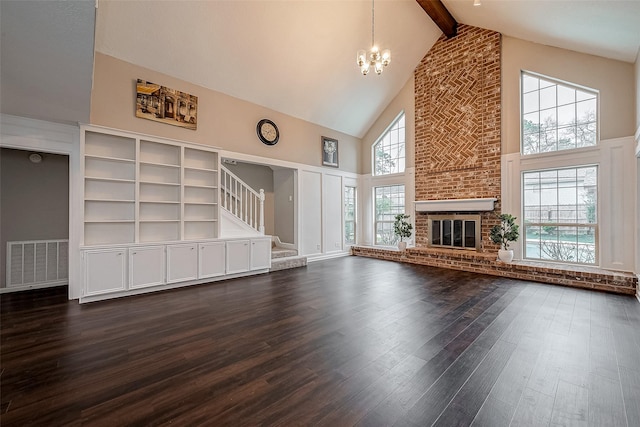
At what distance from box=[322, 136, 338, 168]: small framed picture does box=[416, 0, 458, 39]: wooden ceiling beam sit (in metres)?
3.48

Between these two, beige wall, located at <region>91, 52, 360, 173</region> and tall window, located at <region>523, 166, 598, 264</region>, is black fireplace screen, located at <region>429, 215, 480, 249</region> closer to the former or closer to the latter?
tall window, located at <region>523, 166, 598, 264</region>

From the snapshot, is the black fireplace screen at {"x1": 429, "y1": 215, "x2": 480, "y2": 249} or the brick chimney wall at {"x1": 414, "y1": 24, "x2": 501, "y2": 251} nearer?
the brick chimney wall at {"x1": 414, "y1": 24, "x2": 501, "y2": 251}

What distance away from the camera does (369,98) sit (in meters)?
7.28

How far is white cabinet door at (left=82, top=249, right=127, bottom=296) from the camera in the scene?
3.66 m

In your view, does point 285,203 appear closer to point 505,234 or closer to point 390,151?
point 390,151

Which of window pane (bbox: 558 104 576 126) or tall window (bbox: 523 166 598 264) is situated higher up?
window pane (bbox: 558 104 576 126)

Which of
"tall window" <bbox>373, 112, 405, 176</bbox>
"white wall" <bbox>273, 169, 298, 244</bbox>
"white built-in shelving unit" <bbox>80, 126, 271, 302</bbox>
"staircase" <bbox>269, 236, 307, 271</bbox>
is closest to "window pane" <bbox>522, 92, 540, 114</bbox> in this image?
"tall window" <bbox>373, 112, 405, 176</bbox>

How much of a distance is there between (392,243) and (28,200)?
25.2ft

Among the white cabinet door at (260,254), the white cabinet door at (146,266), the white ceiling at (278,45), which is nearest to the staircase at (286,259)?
the white cabinet door at (260,254)

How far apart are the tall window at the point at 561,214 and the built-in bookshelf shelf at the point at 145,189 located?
20.8ft

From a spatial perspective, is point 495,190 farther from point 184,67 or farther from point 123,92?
point 123,92

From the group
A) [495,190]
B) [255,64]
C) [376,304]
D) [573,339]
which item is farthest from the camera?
[495,190]

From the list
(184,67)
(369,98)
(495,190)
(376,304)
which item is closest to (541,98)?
(495,190)

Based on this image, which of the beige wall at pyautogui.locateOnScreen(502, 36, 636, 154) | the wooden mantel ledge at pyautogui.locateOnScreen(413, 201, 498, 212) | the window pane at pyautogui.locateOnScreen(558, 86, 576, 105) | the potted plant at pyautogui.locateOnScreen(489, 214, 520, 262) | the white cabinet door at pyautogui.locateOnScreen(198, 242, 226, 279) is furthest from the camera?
the wooden mantel ledge at pyautogui.locateOnScreen(413, 201, 498, 212)
